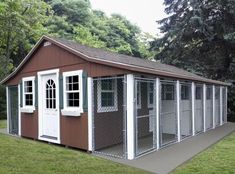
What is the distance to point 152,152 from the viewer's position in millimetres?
9867

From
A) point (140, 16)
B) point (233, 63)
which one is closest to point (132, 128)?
point (233, 63)

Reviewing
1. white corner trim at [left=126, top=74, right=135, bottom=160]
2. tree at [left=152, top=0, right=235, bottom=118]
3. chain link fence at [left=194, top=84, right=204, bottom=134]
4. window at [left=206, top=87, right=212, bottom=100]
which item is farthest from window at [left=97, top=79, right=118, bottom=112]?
tree at [left=152, top=0, right=235, bottom=118]

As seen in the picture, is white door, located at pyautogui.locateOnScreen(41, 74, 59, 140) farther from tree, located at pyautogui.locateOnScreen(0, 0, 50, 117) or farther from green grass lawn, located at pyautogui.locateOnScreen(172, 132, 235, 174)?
tree, located at pyautogui.locateOnScreen(0, 0, 50, 117)

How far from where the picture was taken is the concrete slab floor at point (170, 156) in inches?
319

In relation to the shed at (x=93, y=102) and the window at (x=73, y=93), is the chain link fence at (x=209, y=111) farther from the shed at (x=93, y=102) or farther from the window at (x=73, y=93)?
the window at (x=73, y=93)

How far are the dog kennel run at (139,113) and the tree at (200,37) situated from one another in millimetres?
6071

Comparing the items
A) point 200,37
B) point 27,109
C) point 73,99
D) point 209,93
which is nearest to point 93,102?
point 73,99

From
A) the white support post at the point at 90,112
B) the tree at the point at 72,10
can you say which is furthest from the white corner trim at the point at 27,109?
the tree at the point at 72,10

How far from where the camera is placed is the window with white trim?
12.6 m

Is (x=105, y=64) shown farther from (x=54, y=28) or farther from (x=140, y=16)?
(x=140, y=16)

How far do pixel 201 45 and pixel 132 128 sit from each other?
17.2m

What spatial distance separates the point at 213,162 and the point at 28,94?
7.59 meters

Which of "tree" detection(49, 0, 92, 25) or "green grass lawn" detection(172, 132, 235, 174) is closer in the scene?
"green grass lawn" detection(172, 132, 235, 174)

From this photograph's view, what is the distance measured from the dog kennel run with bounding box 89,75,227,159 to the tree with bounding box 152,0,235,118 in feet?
19.9
